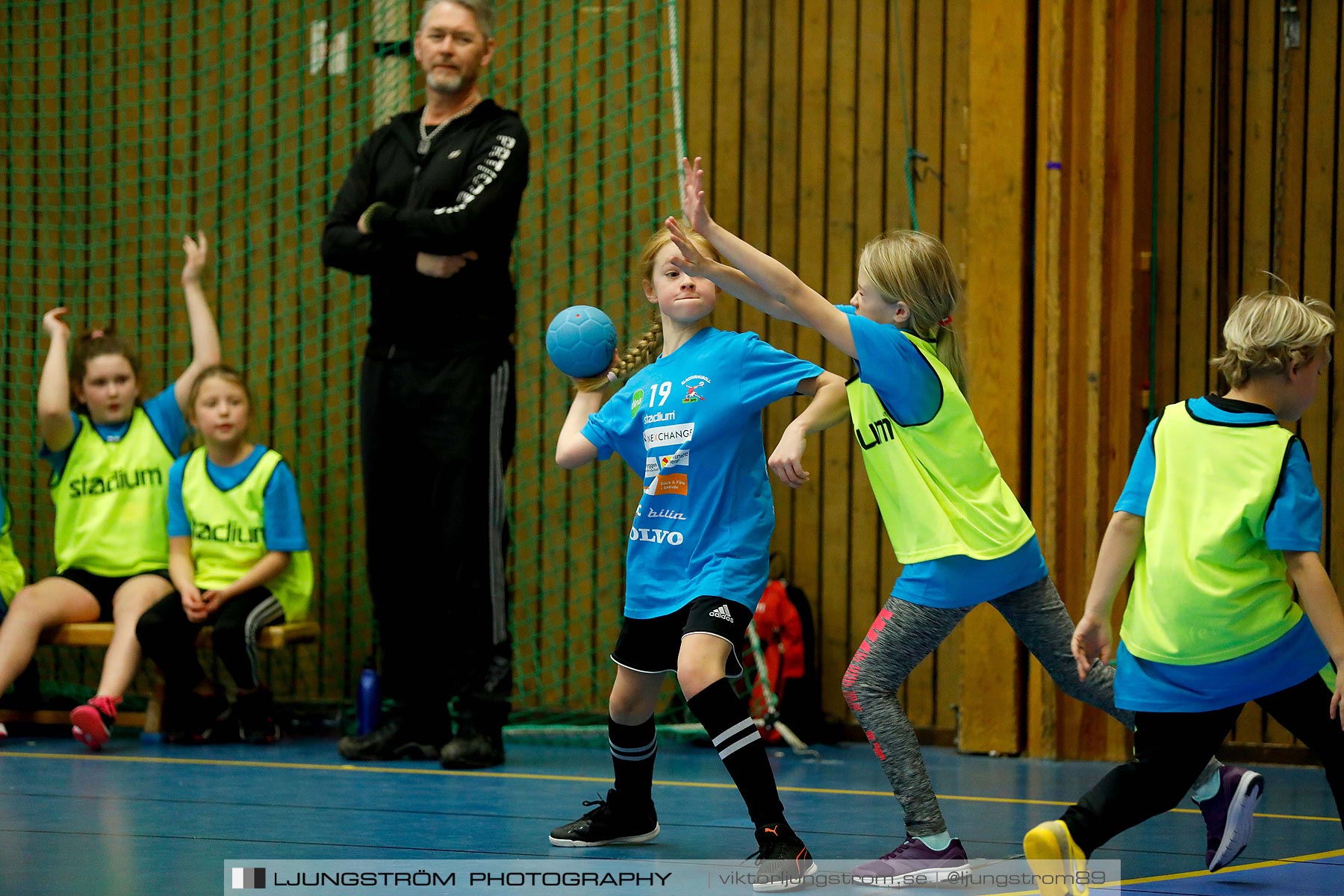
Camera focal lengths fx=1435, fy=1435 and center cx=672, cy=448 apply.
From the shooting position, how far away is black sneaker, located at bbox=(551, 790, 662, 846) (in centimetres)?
346

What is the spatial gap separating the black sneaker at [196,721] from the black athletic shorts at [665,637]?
7.97 feet

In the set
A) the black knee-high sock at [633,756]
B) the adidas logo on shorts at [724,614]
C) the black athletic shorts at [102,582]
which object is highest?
the adidas logo on shorts at [724,614]

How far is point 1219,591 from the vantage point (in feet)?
9.55

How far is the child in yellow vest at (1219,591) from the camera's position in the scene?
287 centimetres

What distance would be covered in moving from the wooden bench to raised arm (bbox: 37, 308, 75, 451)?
785mm

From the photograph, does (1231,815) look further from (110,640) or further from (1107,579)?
(110,640)

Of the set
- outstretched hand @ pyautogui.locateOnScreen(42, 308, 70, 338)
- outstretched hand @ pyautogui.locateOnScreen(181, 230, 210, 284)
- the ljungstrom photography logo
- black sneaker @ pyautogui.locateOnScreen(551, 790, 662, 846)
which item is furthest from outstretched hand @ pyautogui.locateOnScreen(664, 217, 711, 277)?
outstretched hand @ pyautogui.locateOnScreen(42, 308, 70, 338)

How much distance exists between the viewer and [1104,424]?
503cm

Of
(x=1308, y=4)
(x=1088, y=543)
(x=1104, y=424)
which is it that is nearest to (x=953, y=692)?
(x=1088, y=543)

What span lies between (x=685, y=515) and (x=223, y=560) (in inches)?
107

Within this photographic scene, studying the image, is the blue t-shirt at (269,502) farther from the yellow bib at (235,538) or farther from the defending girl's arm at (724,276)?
the defending girl's arm at (724,276)

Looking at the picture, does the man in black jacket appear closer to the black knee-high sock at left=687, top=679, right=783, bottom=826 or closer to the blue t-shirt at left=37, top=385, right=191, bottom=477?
the blue t-shirt at left=37, top=385, right=191, bottom=477

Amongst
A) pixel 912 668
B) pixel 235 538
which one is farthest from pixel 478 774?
pixel 912 668

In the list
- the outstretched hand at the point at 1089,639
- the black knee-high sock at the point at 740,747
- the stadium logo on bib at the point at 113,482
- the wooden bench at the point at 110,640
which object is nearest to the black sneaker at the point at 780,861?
the black knee-high sock at the point at 740,747
